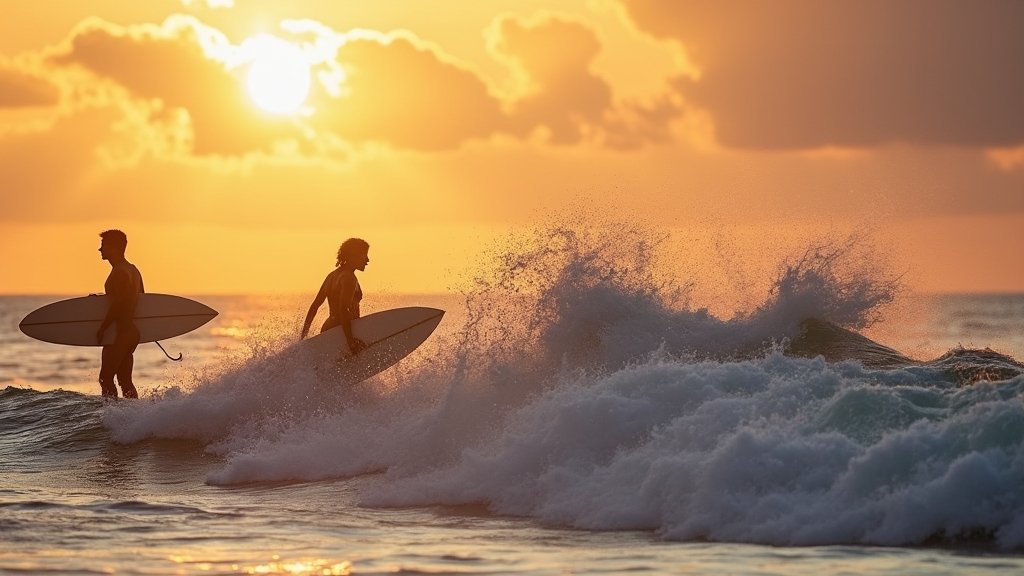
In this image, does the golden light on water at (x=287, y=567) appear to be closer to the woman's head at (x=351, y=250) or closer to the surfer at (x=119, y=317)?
the woman's head at (x=351, y=250)

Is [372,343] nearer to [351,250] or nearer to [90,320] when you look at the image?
[351,250]

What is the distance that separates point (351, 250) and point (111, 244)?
9.93 feet

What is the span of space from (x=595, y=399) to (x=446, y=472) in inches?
51.8

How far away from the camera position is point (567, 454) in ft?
30.4

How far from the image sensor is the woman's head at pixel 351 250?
43.7 feet

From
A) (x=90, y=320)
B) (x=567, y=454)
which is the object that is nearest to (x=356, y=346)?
(x=90, y=320)

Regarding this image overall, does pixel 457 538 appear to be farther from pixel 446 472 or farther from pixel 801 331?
pixel 801 331

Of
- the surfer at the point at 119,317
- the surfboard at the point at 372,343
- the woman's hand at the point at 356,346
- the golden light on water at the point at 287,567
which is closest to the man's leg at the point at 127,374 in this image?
the surfer at the point at 119,317

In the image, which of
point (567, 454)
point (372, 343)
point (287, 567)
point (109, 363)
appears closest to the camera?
point (287, 567)

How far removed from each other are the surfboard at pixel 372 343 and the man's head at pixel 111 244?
8.31ft

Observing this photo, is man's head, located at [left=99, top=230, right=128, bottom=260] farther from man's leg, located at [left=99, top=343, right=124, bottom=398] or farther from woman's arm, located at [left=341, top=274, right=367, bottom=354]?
woman's arm, located at [left=341, top=274, right=367, bottom=354]

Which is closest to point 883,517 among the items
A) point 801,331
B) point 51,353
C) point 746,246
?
point 801,331

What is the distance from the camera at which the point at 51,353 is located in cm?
3712

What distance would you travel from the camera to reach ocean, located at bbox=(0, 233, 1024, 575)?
24.5 feet
